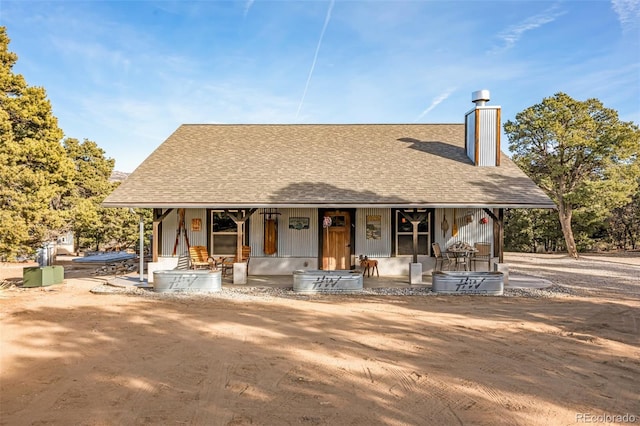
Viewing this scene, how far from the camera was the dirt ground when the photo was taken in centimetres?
419

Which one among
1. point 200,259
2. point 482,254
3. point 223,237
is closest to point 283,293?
point 200,259

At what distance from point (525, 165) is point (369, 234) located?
610 inches

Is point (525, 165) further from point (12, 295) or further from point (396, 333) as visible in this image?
point (12, 295)

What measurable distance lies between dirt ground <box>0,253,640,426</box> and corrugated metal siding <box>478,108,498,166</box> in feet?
20.3

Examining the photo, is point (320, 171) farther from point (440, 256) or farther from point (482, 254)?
point (482, 254)

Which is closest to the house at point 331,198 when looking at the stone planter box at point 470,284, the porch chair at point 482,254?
the porch chair at point 482,254

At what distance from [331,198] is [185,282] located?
16.3 ft

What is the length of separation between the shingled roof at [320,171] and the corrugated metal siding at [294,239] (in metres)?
1.19

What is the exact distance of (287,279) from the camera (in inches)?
498

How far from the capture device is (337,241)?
44.5 feet

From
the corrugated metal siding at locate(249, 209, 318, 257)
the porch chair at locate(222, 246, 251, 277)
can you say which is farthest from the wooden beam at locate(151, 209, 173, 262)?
the corrugated metal siding at locate(249, 209, 318, 257)

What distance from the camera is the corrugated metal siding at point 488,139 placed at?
1420cm

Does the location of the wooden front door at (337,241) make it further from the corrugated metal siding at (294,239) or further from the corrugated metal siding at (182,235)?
the corrugated metal siding at (182,235)

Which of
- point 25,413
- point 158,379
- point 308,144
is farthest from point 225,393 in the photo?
point 308,144
